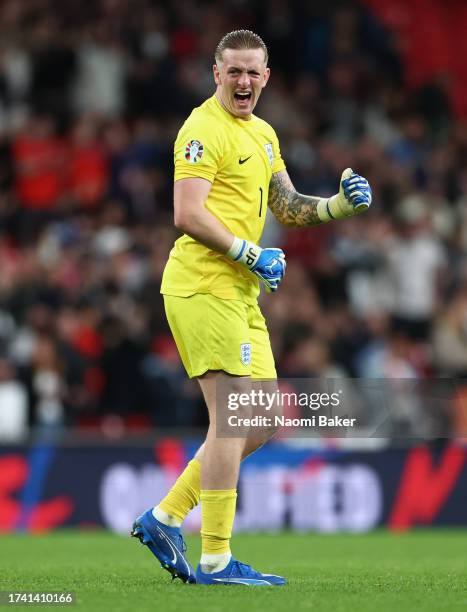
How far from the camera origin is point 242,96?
6.64m

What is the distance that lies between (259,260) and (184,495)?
1.18 m

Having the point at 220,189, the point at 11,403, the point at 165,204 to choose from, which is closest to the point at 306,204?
the point at 220,189

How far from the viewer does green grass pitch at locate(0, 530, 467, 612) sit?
18.9ft

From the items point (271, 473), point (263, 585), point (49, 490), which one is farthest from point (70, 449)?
point (263, 585)

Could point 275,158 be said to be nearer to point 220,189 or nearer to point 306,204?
point 306,204

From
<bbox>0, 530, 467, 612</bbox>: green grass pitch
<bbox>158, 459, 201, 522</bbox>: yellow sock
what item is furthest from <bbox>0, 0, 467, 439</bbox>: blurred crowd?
<bbox>158, 459, 201, 522</bbox>: yellow sock

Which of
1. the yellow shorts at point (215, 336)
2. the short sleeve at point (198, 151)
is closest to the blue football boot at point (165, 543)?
the yellow shorts at point (215, 336)

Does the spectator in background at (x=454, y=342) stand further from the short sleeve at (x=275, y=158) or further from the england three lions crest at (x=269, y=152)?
the england three lions crest at (x=269, y=152)

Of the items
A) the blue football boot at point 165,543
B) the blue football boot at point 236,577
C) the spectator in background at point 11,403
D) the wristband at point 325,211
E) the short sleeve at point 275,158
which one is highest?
the short sleeve at point 275,158

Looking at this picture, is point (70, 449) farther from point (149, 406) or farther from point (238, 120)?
point (238, 120)

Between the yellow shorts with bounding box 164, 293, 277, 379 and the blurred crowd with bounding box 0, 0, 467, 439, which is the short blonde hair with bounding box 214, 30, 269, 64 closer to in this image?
the yellow shorts with bounding box 164, 293, 277, 379

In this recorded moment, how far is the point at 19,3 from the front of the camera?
16453 mm

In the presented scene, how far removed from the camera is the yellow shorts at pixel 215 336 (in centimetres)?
647

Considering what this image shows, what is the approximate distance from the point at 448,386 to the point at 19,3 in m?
10.1
